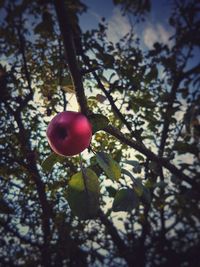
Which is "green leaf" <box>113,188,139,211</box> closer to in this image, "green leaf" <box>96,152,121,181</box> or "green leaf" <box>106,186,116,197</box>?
"green leaf" <box>96,152,121,181</box>

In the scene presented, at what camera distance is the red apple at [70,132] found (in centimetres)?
92

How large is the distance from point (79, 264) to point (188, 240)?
2.62 meters

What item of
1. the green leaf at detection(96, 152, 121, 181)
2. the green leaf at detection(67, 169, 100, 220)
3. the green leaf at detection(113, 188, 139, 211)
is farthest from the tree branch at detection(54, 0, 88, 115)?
the green leaf at detection(113, 188, 139, 211)

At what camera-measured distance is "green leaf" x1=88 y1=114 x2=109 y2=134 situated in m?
0.95

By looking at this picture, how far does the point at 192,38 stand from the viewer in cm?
179

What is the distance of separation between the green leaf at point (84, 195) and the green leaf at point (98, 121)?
239 mm

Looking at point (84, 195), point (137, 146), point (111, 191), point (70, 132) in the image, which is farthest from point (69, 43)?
point (111, 191)

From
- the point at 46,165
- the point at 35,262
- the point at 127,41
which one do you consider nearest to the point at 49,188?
the point at 35,262

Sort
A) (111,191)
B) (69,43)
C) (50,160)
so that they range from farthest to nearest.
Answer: (111,191)
(50,160)
(69,43)

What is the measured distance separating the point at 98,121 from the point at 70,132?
11 centimetres

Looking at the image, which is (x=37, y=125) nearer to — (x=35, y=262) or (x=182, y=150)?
(x=35, y=262)

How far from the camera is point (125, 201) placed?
1285mm

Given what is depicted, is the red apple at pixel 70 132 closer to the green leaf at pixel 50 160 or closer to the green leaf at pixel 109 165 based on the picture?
the green leaf at pixel 109 165

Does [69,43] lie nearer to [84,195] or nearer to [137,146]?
[137,146]
